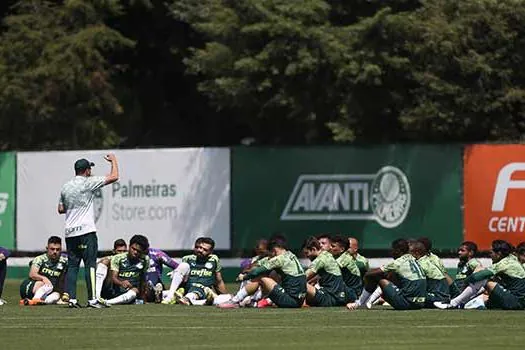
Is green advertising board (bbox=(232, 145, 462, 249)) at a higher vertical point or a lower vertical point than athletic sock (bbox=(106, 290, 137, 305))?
higher

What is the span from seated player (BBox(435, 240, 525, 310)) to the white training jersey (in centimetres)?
580

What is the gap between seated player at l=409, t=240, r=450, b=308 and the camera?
25.8m

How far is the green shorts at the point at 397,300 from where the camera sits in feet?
81.0

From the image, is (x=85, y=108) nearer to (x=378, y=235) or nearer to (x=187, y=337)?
(x=378, y=235)

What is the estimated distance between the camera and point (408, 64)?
37.6 metres

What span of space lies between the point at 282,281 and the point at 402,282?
198cm

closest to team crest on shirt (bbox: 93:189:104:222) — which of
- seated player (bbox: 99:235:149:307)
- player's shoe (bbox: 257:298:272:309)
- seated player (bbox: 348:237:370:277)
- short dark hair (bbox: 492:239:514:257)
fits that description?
seated player (bbox: 99:235:149:307)

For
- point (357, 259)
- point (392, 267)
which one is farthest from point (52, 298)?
point (392, 267)

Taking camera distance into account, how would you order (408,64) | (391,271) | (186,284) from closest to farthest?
1. (391,271)
2. (186,284)
3. (408,64)

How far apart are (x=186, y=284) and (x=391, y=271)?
14.2ft

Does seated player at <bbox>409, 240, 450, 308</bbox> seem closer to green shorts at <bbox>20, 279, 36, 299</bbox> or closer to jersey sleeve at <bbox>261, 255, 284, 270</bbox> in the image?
jersey sleeve at <bbox>261, 255, 284, 270</bbox>

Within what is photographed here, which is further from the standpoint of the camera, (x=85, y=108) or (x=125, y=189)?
(x=85, y=108)

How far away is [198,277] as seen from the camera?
→ 1093 inches

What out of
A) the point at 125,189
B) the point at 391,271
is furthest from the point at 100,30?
the point at 391,271
